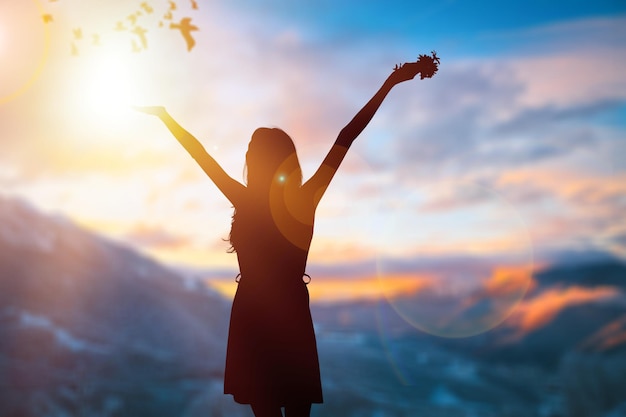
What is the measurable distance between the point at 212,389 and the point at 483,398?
60.2 meters

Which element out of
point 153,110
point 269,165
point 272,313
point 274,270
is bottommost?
point 272,313

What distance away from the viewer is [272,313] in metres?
A: 3.68

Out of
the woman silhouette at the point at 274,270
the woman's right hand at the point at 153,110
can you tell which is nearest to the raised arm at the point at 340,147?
the woman silhouette at the point at 274,270

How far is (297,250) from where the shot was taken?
3.74 metres

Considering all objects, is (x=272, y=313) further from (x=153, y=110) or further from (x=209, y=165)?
(x=153, y=110)

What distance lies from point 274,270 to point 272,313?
9.6 inches

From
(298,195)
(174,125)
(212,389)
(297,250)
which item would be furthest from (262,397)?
(212,389)

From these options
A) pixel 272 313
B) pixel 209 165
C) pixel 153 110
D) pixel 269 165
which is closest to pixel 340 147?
pixel 269 165

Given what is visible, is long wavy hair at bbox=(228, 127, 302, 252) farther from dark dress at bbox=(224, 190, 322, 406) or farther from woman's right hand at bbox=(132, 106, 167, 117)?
woman's right hand at bbox=(132, 106, 167, 117)

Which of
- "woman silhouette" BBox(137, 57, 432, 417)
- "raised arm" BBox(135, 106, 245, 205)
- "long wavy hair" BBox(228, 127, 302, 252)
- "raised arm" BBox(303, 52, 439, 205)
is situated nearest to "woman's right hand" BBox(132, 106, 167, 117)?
"raised arm" BBox(135, 106, 245, 205)

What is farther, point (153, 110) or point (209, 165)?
point (153, 110)

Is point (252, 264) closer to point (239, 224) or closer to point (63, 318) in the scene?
point (239, 224)

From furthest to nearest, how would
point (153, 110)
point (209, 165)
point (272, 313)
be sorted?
point (153, 110) < point (209, 165) < point (272, 313)

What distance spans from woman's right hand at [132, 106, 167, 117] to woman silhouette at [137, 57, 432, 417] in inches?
13.3
